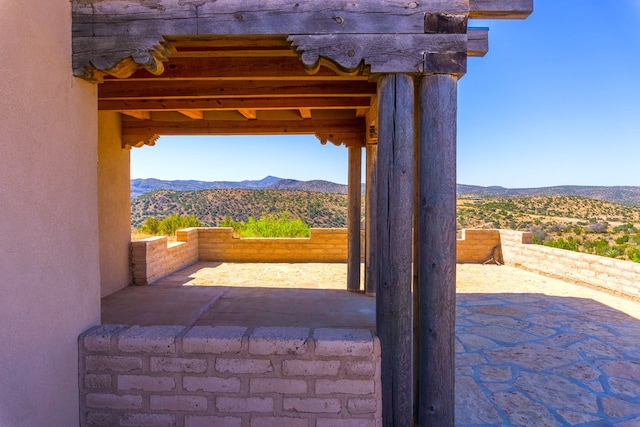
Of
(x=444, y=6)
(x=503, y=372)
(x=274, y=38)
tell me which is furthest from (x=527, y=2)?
(x=503, y=372)

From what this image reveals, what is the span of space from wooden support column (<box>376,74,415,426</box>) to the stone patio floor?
31.7 inches

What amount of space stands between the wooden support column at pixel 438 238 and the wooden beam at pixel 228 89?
2.11m

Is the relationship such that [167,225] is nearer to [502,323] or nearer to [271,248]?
[271,248]

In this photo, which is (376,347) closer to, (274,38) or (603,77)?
(274,38)

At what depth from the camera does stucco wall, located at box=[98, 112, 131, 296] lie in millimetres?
Result: 6602

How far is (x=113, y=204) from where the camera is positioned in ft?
22.9

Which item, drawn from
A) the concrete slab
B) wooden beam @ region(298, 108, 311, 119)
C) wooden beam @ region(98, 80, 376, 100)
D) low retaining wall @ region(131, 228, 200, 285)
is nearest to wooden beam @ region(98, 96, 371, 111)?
wooden beam @ region(98, 80, 376, 100)

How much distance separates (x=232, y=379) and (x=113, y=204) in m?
5.46

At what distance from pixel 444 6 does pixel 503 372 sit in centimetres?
379

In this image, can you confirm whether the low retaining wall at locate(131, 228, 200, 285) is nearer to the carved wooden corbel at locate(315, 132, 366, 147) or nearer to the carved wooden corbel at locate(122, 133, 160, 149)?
the carved wooden corbel at locate(122, 133, 160, 149)

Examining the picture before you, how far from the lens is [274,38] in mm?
2992

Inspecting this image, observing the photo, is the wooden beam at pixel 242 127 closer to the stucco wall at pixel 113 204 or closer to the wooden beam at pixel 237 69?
the stucco wall at pixel 113 204

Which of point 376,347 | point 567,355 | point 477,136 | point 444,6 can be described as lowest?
point 567,355

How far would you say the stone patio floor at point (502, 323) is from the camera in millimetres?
3576
